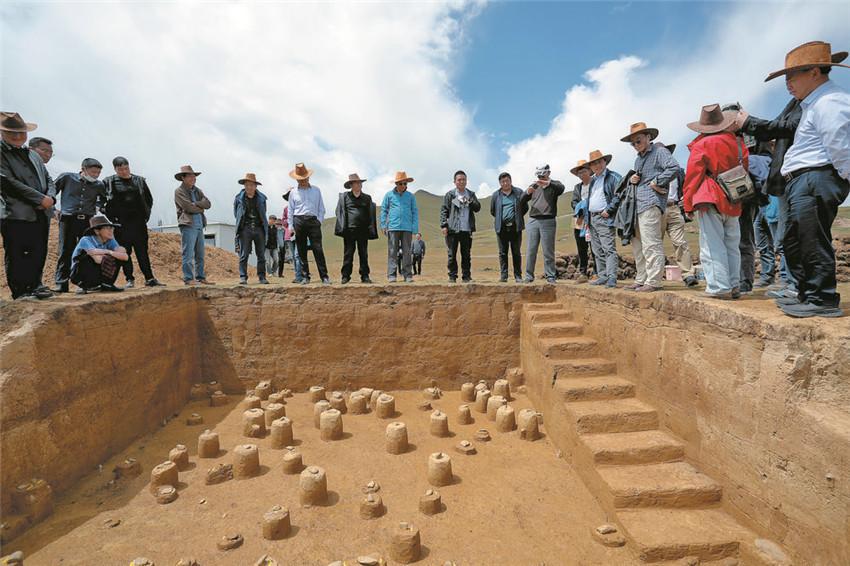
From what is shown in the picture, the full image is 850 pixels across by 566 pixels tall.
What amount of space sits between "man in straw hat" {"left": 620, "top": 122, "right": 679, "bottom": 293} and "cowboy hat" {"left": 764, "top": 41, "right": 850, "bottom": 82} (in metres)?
1.64

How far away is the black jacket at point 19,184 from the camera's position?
13.2ft

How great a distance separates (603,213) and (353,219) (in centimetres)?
416

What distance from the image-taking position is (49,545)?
296 centimetres

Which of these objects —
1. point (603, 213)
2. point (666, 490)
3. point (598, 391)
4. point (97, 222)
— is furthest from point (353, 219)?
point (666, 490)

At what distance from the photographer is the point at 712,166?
3.81 metres

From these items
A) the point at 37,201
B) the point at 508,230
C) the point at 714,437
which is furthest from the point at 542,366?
the point at 37,201

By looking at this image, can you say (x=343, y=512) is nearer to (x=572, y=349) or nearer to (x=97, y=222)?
(x=572, y=349)

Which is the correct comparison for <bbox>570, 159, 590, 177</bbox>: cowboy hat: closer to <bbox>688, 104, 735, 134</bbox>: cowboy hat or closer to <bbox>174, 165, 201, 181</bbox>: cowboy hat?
<bbox>688, 104, 735, 134</bbox>: cowboy hat

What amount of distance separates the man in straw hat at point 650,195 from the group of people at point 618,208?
0.02 meters

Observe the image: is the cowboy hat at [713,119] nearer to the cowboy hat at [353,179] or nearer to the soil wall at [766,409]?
the soil wall at [766,409]

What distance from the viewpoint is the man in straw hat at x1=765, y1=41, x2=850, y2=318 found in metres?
2.75

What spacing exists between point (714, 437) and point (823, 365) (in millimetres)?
1023

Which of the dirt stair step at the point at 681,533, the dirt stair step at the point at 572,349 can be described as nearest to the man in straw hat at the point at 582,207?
the dirt stair step at the point at 572,349

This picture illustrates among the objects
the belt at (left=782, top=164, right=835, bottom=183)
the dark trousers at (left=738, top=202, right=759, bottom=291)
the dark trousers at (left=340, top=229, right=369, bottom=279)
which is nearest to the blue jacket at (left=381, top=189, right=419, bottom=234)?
the dark trousers at (left=340, top=229, right=369, bottom=279)
